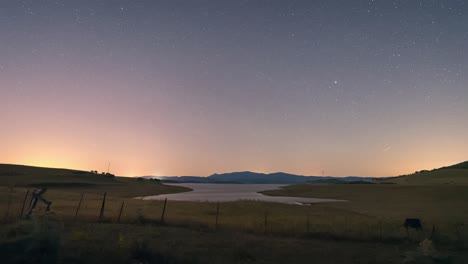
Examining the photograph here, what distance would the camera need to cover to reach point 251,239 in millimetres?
23406

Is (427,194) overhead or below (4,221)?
overhead

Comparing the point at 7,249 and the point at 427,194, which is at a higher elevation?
the point at 427,194

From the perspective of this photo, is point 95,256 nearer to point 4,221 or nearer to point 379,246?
point 4,221

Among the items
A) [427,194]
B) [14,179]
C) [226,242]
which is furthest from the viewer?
[14,179]

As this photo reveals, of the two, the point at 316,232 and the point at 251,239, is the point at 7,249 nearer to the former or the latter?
the point at 251,239

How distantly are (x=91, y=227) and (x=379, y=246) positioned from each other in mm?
17860

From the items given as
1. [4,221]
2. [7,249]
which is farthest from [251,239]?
[4,221]

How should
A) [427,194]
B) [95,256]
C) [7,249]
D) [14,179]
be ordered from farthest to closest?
[14,179] < [427,194] < [95,256] < [7,249]

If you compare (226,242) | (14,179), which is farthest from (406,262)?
(14,179)

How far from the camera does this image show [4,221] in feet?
81.3

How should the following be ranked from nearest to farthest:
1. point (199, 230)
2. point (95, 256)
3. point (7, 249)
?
point (7, 249) → point (95, 256) → point (199, 230)

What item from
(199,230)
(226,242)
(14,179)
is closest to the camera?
(226,242)

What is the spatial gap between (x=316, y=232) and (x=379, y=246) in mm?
4610

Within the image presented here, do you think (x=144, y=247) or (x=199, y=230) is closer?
(x=144, y=247)
